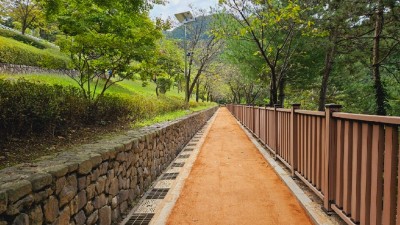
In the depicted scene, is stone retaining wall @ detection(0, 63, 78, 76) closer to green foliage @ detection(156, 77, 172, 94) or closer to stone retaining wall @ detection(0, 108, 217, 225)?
stone retaining wall @ detection(0, 108, 217, 225)

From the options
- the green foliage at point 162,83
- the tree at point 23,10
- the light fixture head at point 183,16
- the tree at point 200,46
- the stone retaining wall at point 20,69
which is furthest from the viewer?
the green foliage at point 162,83

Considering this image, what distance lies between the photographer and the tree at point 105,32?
558 cm

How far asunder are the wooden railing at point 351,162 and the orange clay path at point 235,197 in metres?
0.52

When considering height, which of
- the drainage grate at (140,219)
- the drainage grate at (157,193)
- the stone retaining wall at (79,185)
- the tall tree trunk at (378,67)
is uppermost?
the tall tree trunk at (378,67)

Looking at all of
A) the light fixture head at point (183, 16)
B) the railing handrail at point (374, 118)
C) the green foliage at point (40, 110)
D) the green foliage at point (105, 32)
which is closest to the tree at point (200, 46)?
the light fixture head at point (183, 16)

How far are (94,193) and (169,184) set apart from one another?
255 cm

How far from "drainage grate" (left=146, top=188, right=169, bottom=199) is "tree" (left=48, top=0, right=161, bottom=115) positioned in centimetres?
221

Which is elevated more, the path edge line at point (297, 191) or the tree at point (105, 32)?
the tree at point (105, 32)

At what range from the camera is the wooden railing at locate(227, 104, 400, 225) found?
8.05 feet

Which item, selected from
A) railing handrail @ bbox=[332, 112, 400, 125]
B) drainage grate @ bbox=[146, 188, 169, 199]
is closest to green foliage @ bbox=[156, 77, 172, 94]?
drainage grate @ bbox=[146, 188, 169, 199]

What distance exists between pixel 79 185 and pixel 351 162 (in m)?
2.75

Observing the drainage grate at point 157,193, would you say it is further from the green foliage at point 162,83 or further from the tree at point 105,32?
the green foliage at point 162,83

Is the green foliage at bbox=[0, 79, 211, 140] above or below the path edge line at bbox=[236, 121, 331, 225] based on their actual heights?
above

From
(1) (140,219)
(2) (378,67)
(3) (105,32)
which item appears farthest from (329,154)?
(2) (378,67)
